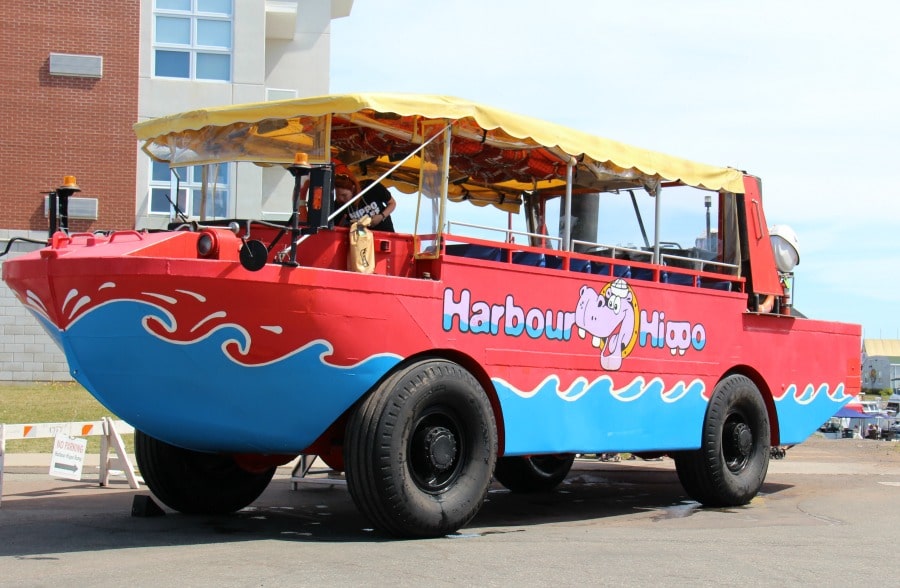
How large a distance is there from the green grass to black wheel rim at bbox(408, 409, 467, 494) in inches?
316

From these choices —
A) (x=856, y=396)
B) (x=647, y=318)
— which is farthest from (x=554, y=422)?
(x=856, y=396)

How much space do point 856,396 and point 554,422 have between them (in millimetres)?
5232

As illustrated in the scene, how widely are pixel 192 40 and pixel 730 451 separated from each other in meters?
19.6

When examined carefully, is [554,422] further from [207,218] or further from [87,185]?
[87,185]

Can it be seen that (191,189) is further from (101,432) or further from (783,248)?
(783,248)

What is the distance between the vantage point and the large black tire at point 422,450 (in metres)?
7.47

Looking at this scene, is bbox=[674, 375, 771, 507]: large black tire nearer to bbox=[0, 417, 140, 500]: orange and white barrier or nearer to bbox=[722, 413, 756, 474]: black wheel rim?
bbox=[722, 413, 756, 474]: black wheel rim

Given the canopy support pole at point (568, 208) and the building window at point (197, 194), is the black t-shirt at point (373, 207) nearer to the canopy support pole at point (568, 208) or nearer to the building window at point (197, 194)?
the building window at point (197, 194)

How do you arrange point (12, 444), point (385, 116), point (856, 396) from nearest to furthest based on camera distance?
point (385, 116), point (856, 396), point (12, 444)

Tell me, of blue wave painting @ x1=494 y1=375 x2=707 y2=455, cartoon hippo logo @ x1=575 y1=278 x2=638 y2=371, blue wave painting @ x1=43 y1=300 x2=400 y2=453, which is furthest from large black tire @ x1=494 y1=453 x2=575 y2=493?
blue wave painting @ x1=43 y1=300 x2=400 y2=453

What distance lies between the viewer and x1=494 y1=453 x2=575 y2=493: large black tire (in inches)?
466

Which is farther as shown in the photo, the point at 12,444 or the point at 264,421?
the point at 12,444

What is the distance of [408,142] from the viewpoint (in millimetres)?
8867

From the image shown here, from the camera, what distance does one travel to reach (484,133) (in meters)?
8.80
